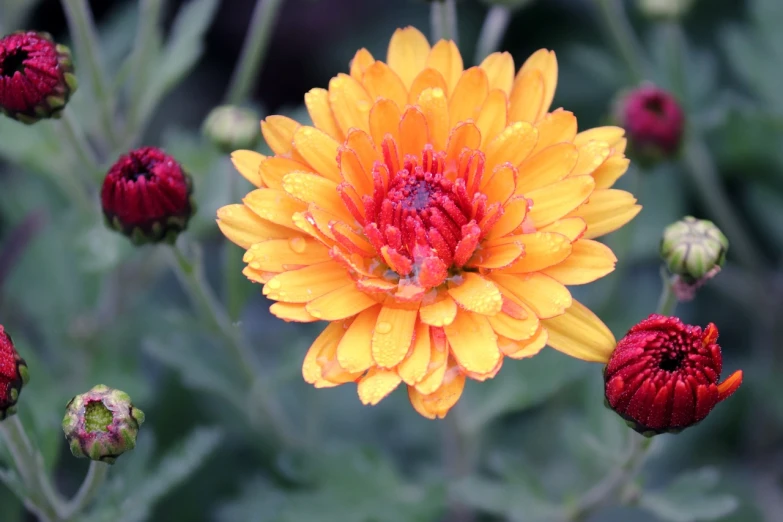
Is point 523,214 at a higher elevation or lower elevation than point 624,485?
higher

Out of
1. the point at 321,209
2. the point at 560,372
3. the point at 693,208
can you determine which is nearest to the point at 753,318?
the point at 693,208

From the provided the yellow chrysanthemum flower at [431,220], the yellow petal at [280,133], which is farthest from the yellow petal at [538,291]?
the yellow petal at [280,133]

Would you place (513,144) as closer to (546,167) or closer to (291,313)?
(546,167)

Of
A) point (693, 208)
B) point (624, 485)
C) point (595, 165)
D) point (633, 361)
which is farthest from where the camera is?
point (693, 208)

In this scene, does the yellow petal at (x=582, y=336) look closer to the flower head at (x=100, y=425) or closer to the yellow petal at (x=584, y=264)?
the yellow petal at (x=584, y=264)

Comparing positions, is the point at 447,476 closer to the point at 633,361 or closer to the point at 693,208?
the point at 633,361

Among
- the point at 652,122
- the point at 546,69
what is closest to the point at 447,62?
the point at 546,69
